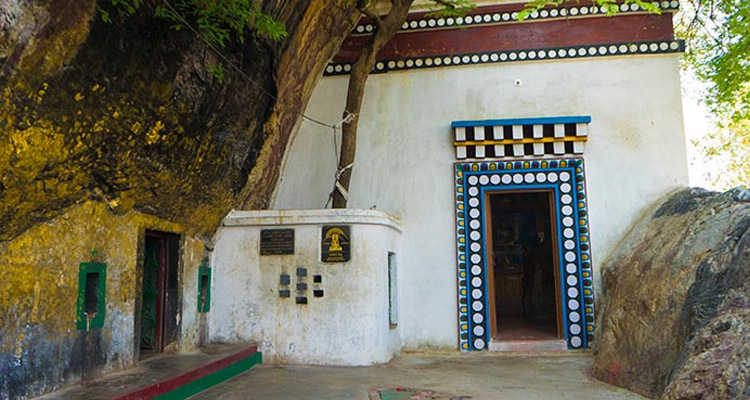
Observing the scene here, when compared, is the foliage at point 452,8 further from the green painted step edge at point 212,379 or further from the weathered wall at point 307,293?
the green painted step edge at point 212,379

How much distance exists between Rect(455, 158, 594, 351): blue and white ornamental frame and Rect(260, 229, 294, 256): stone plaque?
2.14 meters

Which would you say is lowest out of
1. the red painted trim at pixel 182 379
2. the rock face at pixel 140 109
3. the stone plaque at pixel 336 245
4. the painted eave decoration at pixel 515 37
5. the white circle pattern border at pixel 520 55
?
the red painted trim at pixel 182 379

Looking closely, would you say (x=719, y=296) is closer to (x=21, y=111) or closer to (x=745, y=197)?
(x=745, y=197)

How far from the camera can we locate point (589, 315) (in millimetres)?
6703

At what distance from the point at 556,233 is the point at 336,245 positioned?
281 cm

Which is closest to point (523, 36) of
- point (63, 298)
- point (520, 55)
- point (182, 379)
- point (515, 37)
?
point (515, 37)

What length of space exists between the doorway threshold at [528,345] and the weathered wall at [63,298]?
407 centimetres

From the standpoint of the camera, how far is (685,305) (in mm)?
4336

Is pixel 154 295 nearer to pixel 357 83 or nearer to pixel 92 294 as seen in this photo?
pixel 92 294

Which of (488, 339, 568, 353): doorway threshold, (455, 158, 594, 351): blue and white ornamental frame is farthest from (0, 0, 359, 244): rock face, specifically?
(488, 339, 568, 353): doorway threshold

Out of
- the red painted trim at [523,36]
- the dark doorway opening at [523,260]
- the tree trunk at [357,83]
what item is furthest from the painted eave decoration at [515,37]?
the dark doorway opening at [523,260]

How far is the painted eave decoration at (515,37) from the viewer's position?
23.7 feet

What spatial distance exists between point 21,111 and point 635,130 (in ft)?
21.4

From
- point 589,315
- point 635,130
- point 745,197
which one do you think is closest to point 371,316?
point 589,315
